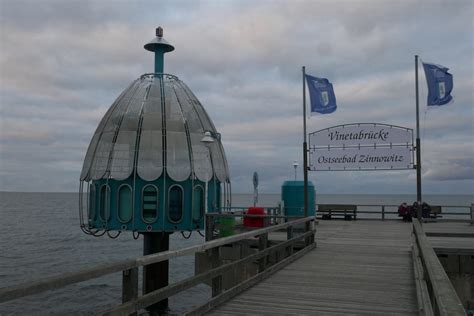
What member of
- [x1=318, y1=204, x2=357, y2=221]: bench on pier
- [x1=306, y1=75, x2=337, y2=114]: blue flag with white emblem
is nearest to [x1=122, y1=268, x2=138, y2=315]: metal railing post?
[x1=306, y1=75, x2=337, y2=114]: blue flag with white emblem

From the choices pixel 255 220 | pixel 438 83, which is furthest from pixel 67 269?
pixel 438 83

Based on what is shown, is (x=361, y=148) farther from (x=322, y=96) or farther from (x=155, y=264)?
(x=155, y=264)

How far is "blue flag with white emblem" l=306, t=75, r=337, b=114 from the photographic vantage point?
19188 millimetres

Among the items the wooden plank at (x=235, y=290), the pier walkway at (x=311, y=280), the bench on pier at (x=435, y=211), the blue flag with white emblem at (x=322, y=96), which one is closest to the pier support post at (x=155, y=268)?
the pier walkway at (x=311, y=280)

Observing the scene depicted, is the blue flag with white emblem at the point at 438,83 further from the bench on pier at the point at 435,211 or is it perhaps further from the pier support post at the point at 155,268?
the bench on pier at the point at 435,211

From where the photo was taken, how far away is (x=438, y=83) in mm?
18250

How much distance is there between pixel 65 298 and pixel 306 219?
1717 cm

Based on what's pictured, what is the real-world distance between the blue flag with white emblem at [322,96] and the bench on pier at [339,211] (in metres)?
11.8

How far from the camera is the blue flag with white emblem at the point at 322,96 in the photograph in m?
19.2

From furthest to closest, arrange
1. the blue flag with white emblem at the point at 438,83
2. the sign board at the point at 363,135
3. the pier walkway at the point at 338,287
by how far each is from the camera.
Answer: the sign board at the point at 363,135 < the blue flag with white emblem at the point at 438,83 < the pier walkway at the point at 338,287

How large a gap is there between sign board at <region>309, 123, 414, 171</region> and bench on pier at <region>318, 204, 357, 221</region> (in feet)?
35.2

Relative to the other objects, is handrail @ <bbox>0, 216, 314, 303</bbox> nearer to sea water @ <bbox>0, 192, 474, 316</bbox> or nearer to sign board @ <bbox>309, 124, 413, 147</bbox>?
sea water @ <bbox>0, 192, 474, 316</bbox>

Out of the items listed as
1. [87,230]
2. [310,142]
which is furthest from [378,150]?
[87,230]

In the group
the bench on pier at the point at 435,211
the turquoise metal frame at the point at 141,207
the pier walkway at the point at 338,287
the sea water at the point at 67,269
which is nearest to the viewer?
the pier walkway at the point at 338,287
